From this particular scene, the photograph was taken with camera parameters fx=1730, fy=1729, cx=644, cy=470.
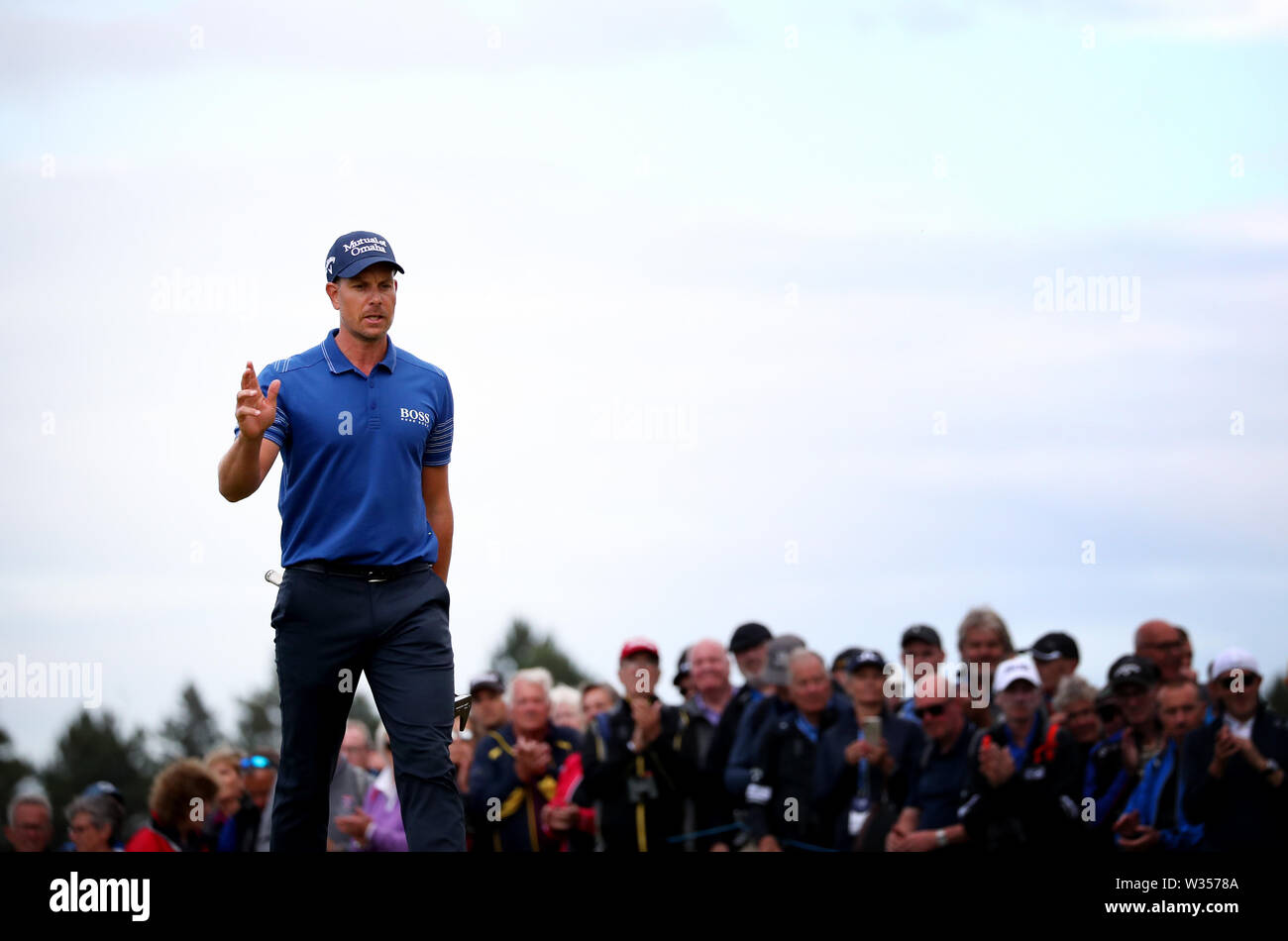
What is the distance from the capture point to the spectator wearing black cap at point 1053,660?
→ 12.4m

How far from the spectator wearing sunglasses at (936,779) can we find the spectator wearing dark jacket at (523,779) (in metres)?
2.59

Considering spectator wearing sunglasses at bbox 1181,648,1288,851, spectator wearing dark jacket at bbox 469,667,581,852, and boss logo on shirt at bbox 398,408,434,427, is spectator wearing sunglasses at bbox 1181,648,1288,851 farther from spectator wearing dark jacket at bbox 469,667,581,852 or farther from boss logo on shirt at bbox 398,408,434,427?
boss logo on shirt at bbox 398,408,434,427

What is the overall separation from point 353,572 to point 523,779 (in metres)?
5.25

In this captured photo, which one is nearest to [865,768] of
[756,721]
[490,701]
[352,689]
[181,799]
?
[756,721]

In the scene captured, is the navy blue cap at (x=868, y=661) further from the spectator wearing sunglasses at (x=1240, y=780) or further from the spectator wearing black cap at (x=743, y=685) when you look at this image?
the spectator wearing sunglasses at (x=1240, y=780)

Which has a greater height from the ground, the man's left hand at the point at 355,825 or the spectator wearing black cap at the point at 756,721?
the spectator wearing black cap at the point at 756,721

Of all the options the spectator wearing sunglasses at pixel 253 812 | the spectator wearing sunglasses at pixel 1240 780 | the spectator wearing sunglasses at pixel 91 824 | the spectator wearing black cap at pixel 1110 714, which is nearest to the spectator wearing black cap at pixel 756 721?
the spectator wearing black cap at pixel 1110 714

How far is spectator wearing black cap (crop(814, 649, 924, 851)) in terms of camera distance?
11.3 metres

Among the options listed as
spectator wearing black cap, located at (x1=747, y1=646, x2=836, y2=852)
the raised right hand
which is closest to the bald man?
spectator wearing black cap, located at (x1=747, y1=646, x2=836, y2=852)

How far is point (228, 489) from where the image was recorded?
23.9 ft

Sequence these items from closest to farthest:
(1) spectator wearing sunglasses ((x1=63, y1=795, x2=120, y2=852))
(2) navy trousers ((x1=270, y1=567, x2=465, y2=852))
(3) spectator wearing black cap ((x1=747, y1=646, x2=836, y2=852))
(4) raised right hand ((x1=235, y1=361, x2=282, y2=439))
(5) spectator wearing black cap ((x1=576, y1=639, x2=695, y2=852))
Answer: (4) raised right hand ((x1=235, y1=361, x2=282, y2=439)) < (2) navy trousers ((x1=270, y1=567, x2=465, y2=852)) < (1) spectator wearing sunglasses ((x1=63, y1=795, x2=120, y2=852)) < (3) spectator wearing black cap ((x1=747, y1=646, x2=836, y2=852)) < (5) spectator wearing black cap ((x1=576, y1=639, x2=695, y2=852))
